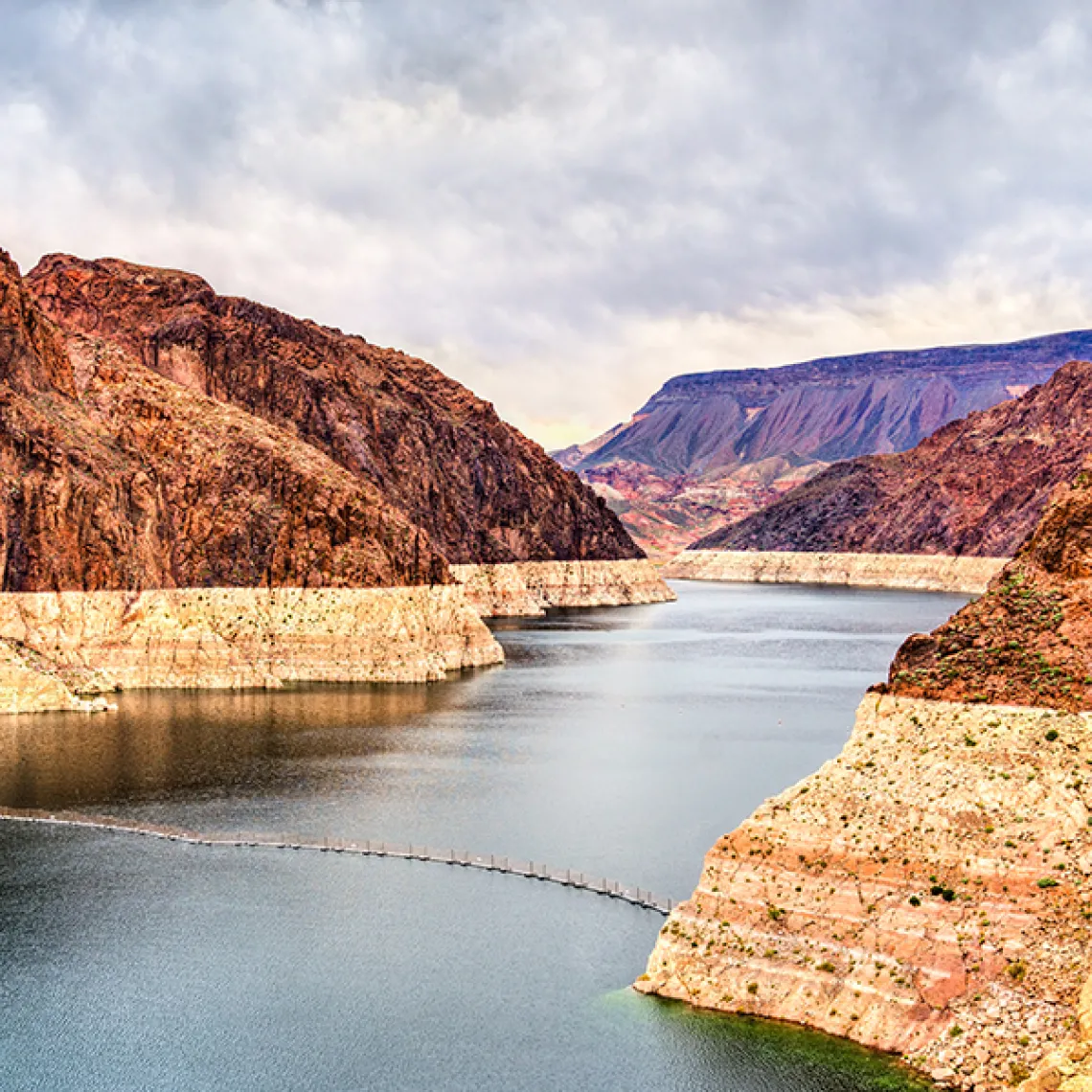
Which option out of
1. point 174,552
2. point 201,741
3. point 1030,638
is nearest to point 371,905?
point 1030,638

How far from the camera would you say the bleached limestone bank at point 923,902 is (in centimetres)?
4097

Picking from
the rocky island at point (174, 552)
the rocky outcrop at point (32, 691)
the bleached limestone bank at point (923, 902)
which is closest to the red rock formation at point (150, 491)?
the rocky island at point (174, 552)

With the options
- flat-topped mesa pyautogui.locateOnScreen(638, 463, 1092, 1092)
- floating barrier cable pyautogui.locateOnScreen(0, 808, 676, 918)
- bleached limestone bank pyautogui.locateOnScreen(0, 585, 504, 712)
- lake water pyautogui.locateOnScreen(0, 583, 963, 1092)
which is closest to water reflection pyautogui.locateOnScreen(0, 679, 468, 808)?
lake water pyautogui.locateOnScreen(0, 583, 963, 1092)

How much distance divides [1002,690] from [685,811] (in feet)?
109

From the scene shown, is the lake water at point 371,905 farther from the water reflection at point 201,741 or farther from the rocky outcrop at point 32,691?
the rocky outcrop at point 32,691

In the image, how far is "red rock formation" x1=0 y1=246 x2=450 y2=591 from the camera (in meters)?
128

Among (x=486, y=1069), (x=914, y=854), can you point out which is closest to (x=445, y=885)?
(x=486, y=1069)

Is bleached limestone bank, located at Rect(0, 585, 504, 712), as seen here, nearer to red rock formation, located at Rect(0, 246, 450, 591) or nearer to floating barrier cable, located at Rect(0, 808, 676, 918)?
red rock formation, located at Rect(0, 246, 450, 591)

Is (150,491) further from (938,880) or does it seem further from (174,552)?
(938,880)

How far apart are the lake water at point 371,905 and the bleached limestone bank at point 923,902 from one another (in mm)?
1423

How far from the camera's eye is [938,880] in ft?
143

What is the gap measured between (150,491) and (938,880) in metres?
109

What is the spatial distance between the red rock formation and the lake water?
1732cm

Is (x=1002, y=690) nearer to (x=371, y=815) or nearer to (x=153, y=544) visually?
(x=371, y=815)
